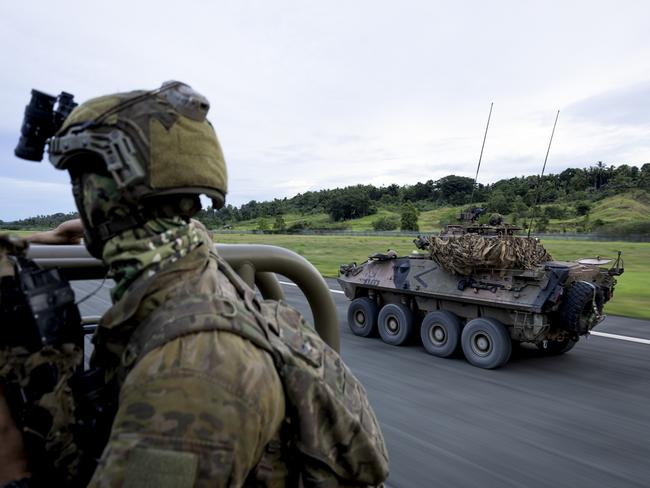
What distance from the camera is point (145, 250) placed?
4.24 ft

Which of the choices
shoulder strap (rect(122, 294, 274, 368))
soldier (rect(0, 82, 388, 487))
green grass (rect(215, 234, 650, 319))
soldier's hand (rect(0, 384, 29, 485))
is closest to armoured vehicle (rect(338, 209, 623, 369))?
green grass (rect(215, 234, 650, 319))

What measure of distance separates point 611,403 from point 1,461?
6.41 m

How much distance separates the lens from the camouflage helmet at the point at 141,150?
4.21 feet

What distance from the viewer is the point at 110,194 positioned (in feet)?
4.29

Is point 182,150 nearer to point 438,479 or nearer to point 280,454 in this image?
point 280,454

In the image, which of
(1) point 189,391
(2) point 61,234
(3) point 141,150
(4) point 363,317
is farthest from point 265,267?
(4) point 363,317

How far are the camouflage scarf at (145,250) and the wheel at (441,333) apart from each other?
712cm

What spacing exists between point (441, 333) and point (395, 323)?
955mm

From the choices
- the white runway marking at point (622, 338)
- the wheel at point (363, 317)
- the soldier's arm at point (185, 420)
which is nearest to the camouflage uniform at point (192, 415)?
the soldier's arm at point (185, 420)

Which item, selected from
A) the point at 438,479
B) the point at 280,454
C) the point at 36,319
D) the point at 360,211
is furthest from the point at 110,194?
the point at 360,211

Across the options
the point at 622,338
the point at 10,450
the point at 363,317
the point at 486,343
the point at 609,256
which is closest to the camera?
the point at 10,450

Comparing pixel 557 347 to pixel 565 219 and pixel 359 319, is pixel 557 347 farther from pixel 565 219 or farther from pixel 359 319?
pixel 565 219

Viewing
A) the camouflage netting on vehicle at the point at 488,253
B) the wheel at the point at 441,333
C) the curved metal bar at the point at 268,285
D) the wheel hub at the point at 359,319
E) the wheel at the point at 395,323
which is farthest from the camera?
the wheel hub at the point at 359,319

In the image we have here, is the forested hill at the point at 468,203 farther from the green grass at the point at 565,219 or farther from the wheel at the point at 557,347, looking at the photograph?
the wheel at the point at 557,347
